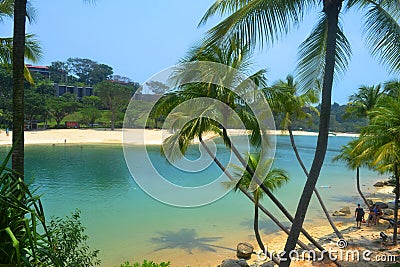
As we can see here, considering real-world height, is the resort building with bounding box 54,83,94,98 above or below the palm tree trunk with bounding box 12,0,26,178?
above

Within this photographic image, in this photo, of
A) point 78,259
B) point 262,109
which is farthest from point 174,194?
point 78,259

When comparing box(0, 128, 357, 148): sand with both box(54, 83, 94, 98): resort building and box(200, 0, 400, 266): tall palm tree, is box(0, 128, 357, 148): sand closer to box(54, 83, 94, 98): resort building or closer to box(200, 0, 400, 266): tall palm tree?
box(54, 83, 94, 98): resort building

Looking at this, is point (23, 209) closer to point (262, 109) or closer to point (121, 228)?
point (262, 109)

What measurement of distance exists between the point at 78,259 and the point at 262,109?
4.32 m

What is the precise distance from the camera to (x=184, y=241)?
12.6 metres

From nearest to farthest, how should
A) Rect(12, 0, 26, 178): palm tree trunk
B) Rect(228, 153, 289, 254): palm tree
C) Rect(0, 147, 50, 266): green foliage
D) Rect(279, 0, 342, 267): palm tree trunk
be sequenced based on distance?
Rect(0, 147, 50, 266): green foliage < Rect(12, 0, 26, 178): palm tree trunk < Rect(279, 0, 342, 267): palm tree trunk < Rect(228, 153, 289, 254): palm tree

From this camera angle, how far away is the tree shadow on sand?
39.2 ft

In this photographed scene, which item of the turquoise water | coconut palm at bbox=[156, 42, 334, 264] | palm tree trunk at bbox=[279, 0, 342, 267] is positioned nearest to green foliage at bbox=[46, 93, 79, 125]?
the turquoise water

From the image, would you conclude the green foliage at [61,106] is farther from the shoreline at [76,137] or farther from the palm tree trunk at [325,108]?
the palm tree trunk at [325,108]

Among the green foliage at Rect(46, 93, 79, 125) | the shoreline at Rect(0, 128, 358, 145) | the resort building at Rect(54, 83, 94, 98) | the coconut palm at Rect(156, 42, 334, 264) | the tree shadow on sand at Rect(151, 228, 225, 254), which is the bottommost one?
the tree shadow on sand at Rect(151, 228, 225, 254)

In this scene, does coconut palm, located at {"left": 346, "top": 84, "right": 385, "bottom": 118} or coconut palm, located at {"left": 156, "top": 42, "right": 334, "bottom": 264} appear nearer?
coconut palm, located at {"left": 156, "top": 42, "right": 334, "bottom": 264}

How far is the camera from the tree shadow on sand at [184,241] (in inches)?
471

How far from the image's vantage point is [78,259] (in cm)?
457

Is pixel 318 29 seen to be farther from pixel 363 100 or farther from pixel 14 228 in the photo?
pixel 363 100
